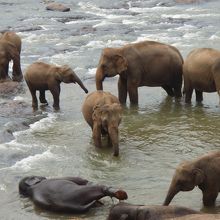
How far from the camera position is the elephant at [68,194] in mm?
8688

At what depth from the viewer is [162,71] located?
14.4m

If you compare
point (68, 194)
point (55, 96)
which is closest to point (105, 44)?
point (55, 96)

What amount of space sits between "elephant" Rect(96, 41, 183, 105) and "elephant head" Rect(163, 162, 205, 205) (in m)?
5.79

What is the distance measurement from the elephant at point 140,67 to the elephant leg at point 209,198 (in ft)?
18.7

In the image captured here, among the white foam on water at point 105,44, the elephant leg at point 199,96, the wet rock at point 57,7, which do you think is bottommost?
the wet rock at point 57,7

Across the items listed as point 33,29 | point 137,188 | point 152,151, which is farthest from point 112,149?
point 33,29

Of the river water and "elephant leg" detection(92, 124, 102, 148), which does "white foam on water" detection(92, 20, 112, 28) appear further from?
"elephant leg" detection(92, 124, 102, 148)

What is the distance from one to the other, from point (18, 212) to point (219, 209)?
2.67 metres

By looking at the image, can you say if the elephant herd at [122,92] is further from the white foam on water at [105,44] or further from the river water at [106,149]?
the white foam on water at [105,44]

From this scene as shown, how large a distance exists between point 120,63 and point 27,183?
5046mm

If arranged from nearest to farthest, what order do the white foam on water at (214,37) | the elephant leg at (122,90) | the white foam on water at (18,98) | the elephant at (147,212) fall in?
the elephant at (147,212), the elephant leg at (122,90), the white foam on water at (18,98), the white foam on water at (214,37)

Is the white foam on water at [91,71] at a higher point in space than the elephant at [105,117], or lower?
lower

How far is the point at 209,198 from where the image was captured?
851cm

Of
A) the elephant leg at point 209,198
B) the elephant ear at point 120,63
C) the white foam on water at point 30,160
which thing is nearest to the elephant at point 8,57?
the elephant ear at point 120,63
